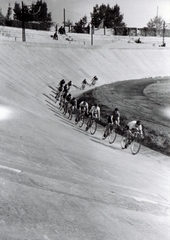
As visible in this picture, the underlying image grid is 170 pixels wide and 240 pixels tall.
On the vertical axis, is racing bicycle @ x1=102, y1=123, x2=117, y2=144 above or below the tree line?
below

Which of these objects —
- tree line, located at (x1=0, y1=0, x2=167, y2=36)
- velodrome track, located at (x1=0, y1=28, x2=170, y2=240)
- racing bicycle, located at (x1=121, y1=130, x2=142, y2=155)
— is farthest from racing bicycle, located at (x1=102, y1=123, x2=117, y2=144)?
tree line, located at (x1=0, y1=0, x2=167, y2=36)

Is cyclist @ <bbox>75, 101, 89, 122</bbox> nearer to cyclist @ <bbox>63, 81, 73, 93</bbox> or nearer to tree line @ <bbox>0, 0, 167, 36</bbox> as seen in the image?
cyclist @ <bbox>63, 81, 73, 93</bbox>

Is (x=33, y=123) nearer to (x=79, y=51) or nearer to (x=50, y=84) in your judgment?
(x=50, y=84)

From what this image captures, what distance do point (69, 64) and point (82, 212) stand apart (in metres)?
36.7

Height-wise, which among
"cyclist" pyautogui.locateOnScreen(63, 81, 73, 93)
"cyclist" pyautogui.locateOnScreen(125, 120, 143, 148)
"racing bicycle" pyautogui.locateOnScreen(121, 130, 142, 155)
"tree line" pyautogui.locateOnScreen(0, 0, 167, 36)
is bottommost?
"racing bicycle" pyautogui.locateOnScreen(121, 130, 142, 155)

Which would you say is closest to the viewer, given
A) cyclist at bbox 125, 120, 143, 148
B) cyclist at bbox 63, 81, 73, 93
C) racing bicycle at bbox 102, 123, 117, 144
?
cyclist at bbox 125, 120, 143, 148

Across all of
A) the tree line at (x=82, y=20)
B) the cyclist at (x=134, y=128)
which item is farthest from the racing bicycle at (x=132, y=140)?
the tree line at (x=82, y=20)

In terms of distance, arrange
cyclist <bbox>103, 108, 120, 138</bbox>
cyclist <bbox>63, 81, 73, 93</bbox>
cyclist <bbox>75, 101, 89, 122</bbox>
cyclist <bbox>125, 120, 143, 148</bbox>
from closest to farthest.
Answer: cyclist <bbox>125, 120, 143, 148</bbox> → cyclist <bbox>103, 108, 120, 138</bbox> → cyclist <bbox>75, 101, 89, 122</bbox> → cyclist <bbox>63, 81, 73, 93</bbox>

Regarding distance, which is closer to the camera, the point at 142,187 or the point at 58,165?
the point at 58,165

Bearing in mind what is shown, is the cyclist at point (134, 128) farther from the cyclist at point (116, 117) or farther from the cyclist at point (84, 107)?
the cyclist at point (84, 107)

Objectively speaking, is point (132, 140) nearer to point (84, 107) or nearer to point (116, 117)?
point (116, 117)

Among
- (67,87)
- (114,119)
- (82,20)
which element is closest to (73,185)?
(114,119)

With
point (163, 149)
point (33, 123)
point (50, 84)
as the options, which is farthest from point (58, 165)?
point (50, 84)

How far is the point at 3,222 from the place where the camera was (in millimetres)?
5531
